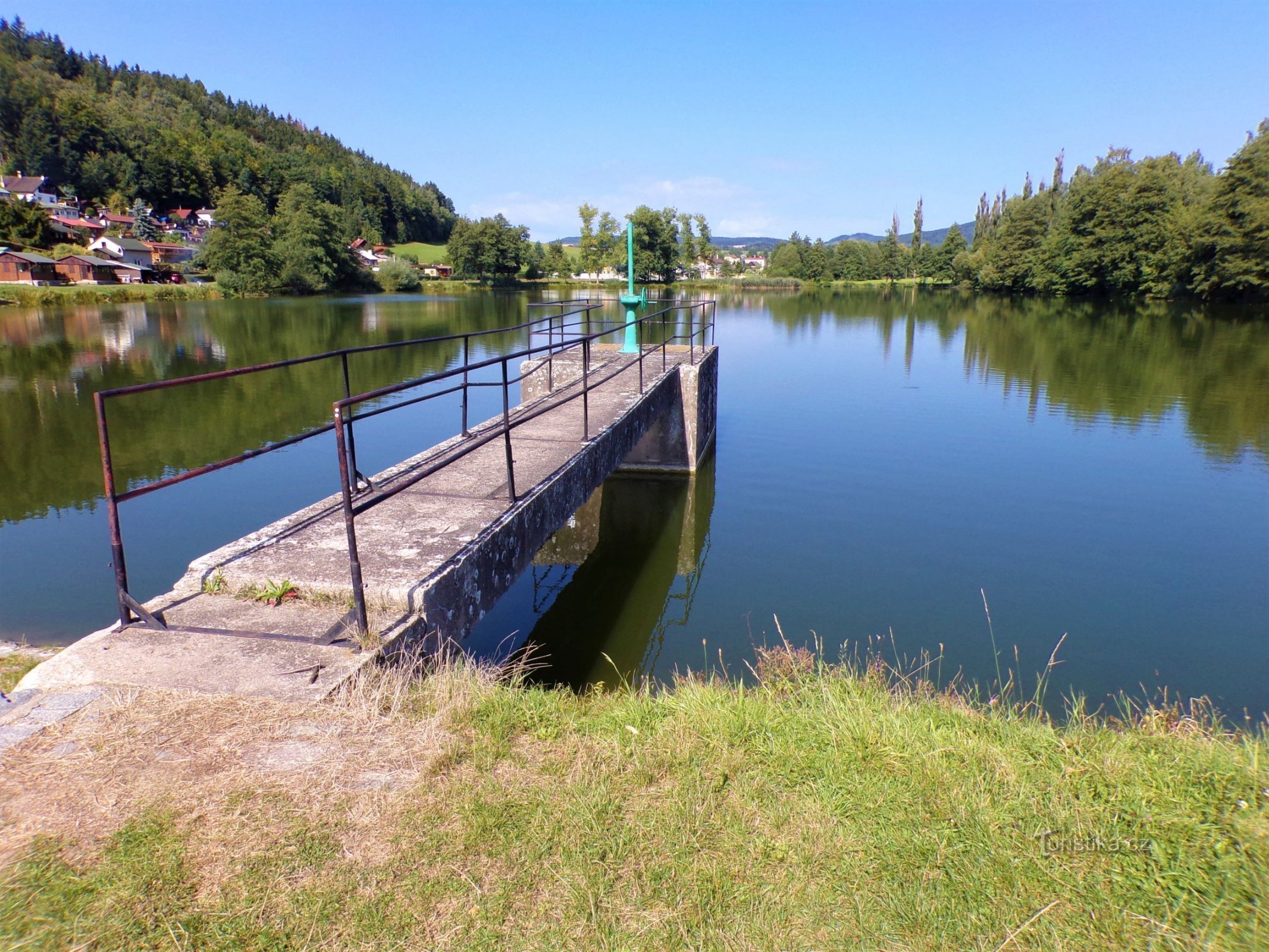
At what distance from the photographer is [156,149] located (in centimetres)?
11500

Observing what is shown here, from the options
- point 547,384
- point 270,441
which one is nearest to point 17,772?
point 547,384

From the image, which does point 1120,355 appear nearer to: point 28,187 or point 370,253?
point 370,253

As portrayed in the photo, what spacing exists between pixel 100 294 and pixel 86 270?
49.5 feet

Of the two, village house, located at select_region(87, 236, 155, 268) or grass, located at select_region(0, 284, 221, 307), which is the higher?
village house, located at select_region(87, 236, 155, 268)

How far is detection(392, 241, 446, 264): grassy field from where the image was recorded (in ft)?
392

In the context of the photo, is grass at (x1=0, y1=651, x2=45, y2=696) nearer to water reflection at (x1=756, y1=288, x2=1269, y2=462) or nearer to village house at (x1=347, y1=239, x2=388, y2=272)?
water reflection at (x1=756, y1=288, x2=1269, y2=462)

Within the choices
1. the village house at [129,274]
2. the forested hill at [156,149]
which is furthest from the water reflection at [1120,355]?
the forested hill at [156,149]

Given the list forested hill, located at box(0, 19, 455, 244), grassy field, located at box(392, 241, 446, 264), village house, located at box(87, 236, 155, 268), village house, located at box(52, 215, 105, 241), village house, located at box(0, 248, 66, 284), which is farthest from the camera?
grassy field, located at box(392, 241, 446, 264)

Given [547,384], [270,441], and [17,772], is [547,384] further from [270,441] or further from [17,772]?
[17,772]

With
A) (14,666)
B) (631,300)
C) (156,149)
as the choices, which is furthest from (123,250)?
(14,666)

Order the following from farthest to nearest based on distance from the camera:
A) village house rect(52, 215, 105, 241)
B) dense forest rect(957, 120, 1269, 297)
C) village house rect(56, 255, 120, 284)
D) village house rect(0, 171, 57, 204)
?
village house rect(0, 171, 57, 204) < village house rect(52, 215, 105, 241) < village house rect(56, 255, 120, 284) < dense forest rect(957, 120, 1269, 297)

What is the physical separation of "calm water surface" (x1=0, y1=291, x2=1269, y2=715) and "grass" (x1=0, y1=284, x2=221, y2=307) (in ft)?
83.7

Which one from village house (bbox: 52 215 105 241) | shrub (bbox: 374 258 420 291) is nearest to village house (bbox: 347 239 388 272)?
shrub (bbox: 374 258 420 291)

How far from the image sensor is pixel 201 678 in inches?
137
